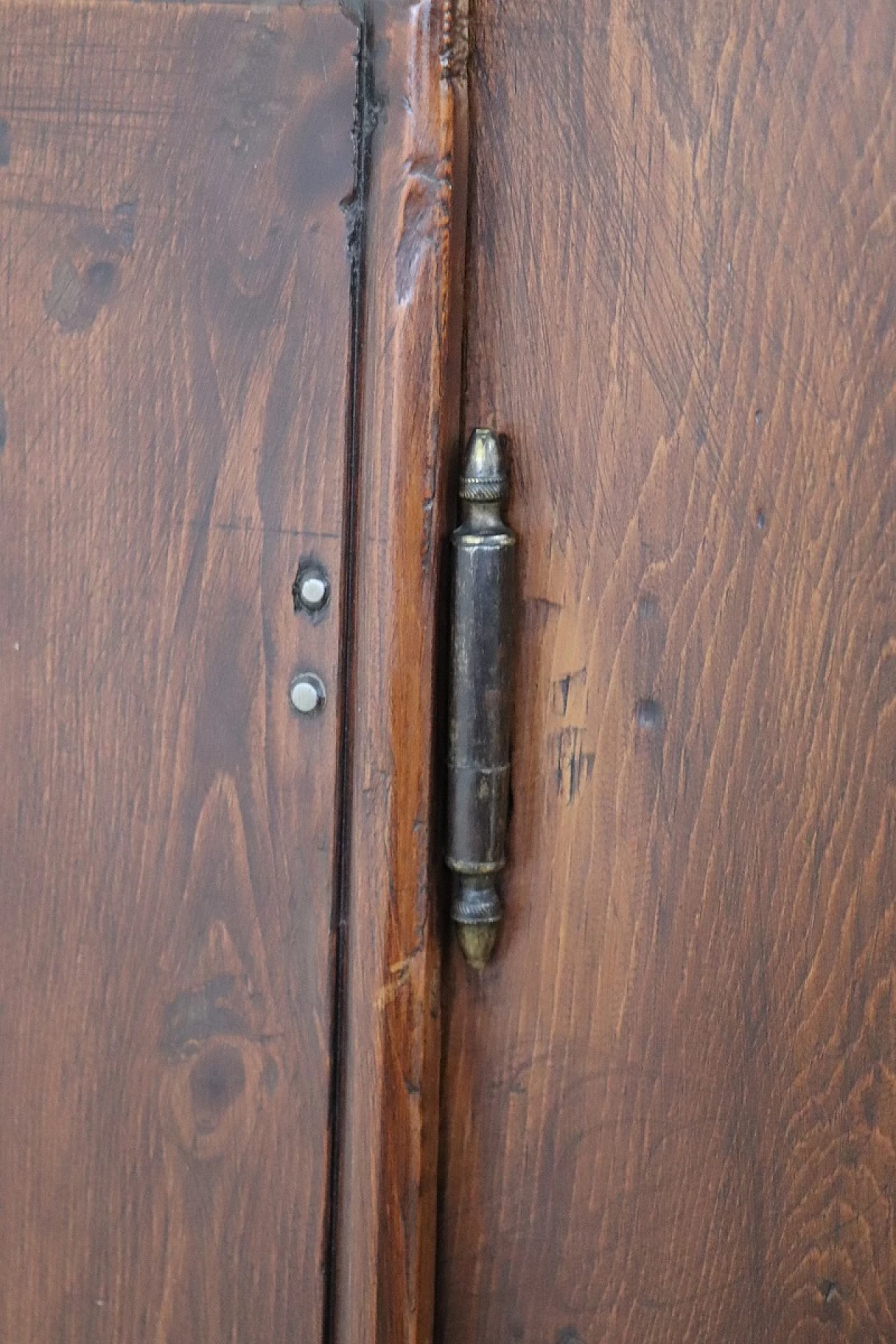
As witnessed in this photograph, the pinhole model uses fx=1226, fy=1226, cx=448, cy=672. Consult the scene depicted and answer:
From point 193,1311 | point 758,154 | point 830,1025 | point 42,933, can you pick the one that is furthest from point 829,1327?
point 758,154

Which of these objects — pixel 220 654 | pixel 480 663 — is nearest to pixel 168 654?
pixel 220 654

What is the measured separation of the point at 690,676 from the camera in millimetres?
583

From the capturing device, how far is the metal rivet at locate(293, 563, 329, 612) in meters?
0.57

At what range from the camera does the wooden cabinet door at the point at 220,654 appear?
1.84 feet

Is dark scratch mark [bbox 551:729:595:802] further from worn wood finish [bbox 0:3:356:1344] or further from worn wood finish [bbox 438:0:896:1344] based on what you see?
worn wood finish [bbox 0:3:356:1344]

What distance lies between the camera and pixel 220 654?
1.94 feet

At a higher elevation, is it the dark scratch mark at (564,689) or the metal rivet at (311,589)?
the metal rivet at (311,589)

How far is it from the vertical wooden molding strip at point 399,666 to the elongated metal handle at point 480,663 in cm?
1

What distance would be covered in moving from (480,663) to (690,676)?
0.33ft

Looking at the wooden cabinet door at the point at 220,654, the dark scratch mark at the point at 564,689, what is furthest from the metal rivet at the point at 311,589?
the dark scratch mark at the point at 564,689

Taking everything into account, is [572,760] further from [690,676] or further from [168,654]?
[168,654]

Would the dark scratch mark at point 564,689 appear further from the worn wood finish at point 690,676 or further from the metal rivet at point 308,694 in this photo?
the metal rivet at point 308,694

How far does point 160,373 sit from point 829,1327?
56 centimetres

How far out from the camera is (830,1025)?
0.58 metres
